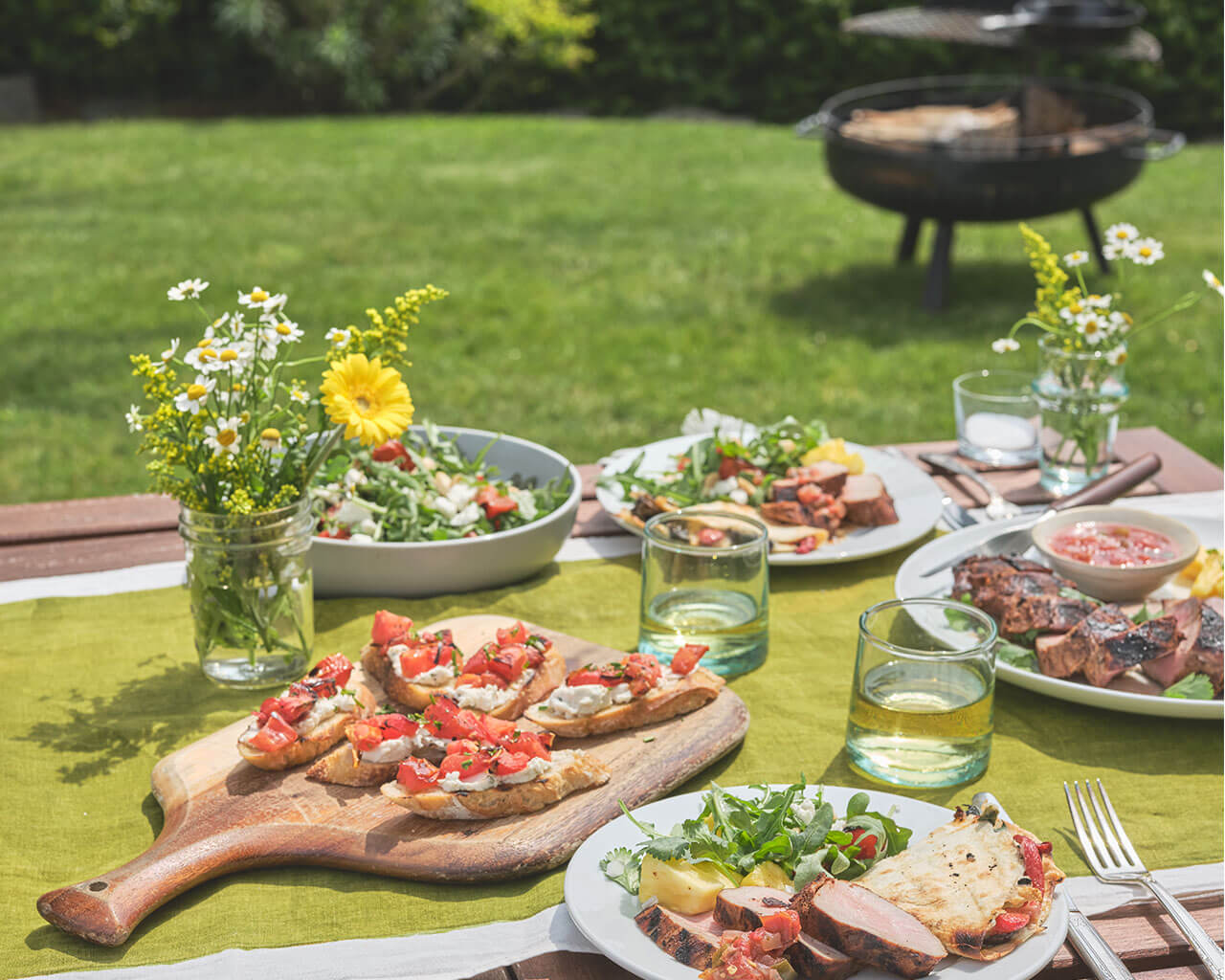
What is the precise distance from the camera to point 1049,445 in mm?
2785

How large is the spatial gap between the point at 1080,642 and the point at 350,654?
1130 millimetres

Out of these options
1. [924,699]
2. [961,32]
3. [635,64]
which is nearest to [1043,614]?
[924,699]

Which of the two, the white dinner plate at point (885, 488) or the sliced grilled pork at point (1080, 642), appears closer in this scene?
the sliced grilled pork at point (1080, 642)

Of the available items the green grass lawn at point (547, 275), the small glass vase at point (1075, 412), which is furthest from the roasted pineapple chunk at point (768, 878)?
the green grass lawn at point (547, 275)

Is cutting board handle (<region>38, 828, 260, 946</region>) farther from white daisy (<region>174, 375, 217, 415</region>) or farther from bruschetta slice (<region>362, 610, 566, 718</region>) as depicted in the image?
white daisy (<region>174, 375, 217, 415</region>)

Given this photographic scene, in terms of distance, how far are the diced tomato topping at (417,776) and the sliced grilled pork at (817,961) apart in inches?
20.2

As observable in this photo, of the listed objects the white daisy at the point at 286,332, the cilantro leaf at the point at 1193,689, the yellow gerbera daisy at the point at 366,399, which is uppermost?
the white daisy at the point at 286,332

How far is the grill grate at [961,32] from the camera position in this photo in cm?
665

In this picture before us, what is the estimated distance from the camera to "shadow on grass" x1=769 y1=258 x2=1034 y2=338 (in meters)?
7.09

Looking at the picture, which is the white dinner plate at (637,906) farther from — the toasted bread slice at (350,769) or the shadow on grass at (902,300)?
the shadow on grass at (902,300)

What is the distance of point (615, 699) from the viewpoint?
1.85 metres

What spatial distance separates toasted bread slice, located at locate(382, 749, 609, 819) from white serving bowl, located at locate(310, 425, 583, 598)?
0.65 m

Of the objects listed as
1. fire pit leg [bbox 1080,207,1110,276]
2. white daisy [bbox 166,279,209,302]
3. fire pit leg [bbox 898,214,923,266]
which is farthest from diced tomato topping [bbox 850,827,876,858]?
fire pit leg [bbox 898,214,923,266]

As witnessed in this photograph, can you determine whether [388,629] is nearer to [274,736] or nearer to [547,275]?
[274,736]
